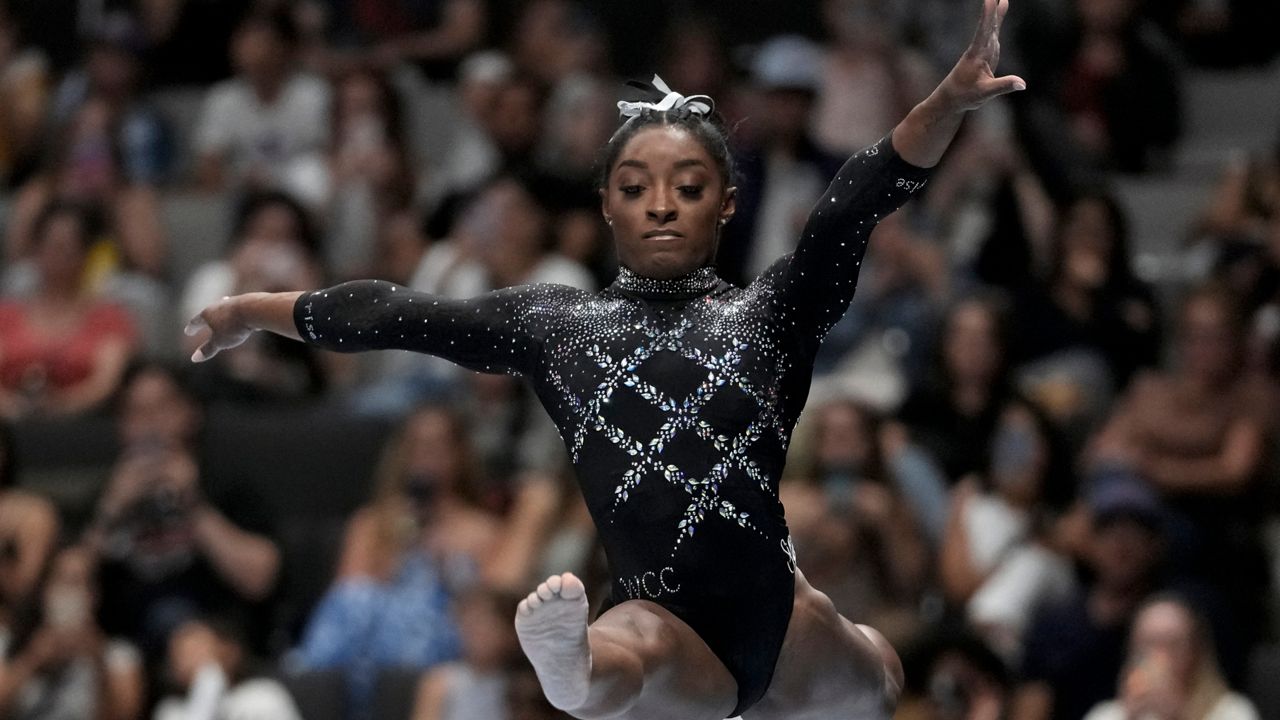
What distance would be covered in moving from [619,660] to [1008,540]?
326 centimetres

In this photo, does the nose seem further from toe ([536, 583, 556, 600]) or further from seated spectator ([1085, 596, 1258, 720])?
seated spectator ([1085, 596, 1258, 720])

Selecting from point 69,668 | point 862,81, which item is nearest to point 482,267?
point 862,81

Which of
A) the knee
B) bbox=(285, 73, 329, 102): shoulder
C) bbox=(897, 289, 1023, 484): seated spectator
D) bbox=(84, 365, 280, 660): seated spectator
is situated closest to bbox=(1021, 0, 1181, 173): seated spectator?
bbox=(897, 289, 1023, 484): seated spectator

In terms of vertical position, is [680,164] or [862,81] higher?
[680,164]

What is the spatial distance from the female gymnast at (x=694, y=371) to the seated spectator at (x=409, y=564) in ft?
8.60

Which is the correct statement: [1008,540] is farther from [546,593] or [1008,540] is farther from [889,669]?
[546,593]

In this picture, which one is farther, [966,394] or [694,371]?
[966,394]

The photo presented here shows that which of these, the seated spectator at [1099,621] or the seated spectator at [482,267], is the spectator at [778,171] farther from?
the seated spectator at [1099,621]

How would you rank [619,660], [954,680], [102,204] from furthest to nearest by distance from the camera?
1. [102,204]
2. [954,680]
3. [619,660]

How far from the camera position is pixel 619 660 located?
338 cm

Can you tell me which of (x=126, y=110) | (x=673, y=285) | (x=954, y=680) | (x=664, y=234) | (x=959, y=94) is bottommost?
(x=954, y=680)

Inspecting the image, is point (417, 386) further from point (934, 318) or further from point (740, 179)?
point (740, 179)

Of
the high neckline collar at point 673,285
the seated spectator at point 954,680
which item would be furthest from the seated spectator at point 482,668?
the high neckline collar at point 673,285

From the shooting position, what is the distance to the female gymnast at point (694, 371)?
3.65m
